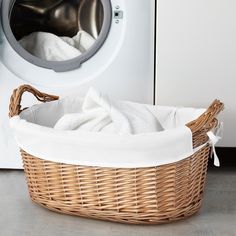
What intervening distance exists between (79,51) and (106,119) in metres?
0.36

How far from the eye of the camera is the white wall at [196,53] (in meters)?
1.57

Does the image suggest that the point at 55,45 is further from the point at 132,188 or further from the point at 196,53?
the point at 132,188

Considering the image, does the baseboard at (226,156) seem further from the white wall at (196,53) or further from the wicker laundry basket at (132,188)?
the wicker laundry basket at (132,188)

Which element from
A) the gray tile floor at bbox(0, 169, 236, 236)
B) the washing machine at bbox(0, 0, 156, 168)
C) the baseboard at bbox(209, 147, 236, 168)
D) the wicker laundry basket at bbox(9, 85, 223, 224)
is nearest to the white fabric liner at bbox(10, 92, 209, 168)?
the wicker laundry basket at bbox(9, 85, 223, 224)

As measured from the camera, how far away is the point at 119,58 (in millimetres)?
1626

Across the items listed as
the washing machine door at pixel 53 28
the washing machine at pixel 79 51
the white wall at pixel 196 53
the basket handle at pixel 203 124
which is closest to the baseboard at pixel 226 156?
the white wall at pixel 196 53

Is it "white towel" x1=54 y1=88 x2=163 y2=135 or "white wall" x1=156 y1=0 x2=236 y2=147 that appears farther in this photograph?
"white wall" x1=156 y1=0 x2=236 y2=147

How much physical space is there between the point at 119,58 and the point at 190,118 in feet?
0.96

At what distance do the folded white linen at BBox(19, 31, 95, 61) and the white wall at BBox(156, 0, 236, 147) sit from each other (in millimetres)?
263

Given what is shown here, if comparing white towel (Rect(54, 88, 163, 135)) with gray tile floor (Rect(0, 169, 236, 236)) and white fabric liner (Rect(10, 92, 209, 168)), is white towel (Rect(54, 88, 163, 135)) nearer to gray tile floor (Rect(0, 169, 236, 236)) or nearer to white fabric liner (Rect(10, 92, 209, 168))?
white fabric liner (Rect(10, 92, 209, 168))

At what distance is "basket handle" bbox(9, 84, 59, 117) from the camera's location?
4.73ft

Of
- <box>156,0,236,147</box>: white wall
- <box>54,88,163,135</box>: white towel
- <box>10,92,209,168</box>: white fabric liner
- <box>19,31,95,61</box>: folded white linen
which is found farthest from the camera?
<box>19,31,95,61</box>: folded white linen

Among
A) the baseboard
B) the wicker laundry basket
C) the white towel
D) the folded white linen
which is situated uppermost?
the folded white linen

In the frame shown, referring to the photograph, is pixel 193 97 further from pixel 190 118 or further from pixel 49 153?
pixel 49 153
